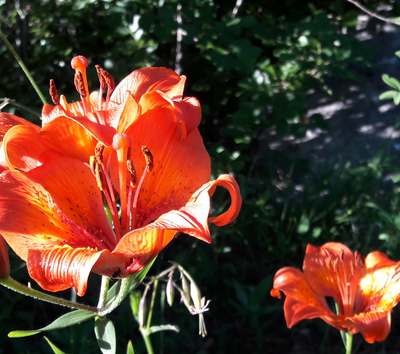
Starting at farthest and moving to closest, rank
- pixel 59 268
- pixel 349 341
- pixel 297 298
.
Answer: pixel 297 298 < pixel 349 341 < pixel 59 268

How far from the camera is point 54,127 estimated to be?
758 mm

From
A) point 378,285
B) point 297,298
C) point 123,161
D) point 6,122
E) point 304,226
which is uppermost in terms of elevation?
point 6,122

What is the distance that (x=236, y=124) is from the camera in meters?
2.07

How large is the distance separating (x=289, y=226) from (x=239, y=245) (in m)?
0.33

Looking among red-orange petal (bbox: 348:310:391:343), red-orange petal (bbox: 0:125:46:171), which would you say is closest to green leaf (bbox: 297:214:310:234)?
red-orange petal (bbox: 348:310:391:343)

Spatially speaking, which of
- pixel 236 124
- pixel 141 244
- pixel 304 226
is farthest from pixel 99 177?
pixel 304 226

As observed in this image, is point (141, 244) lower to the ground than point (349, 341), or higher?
higher

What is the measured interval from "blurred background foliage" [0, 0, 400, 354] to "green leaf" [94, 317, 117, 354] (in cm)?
75

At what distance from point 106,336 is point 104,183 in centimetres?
31

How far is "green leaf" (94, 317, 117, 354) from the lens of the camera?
30.8 inches

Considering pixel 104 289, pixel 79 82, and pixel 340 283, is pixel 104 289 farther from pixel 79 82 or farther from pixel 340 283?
pixel 340 283

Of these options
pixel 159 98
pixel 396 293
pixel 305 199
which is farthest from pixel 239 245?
pixel 159 98

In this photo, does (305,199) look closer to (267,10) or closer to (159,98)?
(267,10)

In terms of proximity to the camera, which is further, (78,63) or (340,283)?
(340,283)
